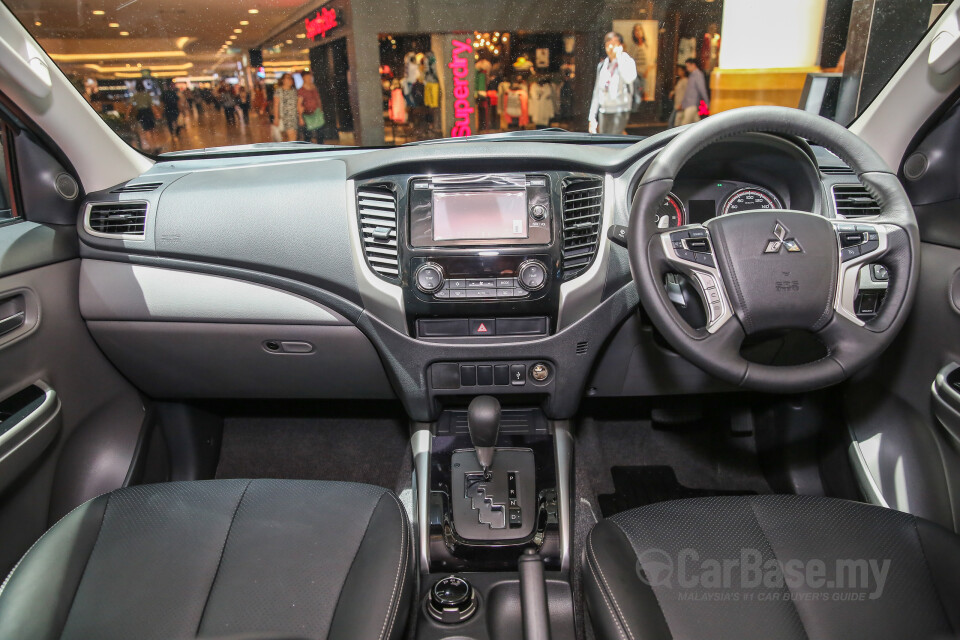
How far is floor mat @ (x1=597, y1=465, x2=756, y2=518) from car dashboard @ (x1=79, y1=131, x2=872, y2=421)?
45 centimetres

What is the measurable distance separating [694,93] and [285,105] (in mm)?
1307

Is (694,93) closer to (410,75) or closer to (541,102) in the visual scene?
(541,102)

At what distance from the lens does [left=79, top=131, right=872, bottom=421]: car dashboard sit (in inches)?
61.6

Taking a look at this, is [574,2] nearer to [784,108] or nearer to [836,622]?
[784,108]

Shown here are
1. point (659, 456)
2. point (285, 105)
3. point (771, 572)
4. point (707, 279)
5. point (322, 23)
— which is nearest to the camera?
point (771, 572)

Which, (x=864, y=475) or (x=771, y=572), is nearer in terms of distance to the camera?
(x=771, y=572)

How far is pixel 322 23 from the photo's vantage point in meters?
2.10

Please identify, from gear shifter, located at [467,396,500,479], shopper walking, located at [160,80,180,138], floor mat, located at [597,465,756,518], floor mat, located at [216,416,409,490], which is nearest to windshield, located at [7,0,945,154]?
shopper walking, located at [160,80,180,138]

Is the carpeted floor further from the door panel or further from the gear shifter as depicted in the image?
the gear shifter

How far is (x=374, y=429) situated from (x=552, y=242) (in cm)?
117

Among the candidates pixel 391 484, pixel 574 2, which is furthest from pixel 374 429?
pixel 574 2

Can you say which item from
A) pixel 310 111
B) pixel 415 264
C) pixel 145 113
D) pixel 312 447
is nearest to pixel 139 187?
pixel 145 113

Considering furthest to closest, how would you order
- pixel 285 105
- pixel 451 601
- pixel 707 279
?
pixel 285 105 < pixel 451 601 < pixel 707 279

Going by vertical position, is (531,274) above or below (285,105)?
below
